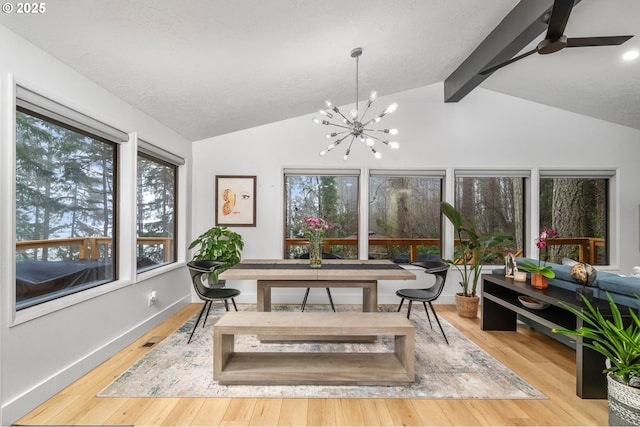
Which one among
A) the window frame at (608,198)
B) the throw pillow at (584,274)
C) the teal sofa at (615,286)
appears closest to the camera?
the teal sofa at (615,286)

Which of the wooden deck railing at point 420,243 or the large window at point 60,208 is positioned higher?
the large window at point 60,208

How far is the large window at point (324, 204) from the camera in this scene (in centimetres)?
462

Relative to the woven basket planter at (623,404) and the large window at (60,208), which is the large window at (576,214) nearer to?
the woven basket planter at (623,404)

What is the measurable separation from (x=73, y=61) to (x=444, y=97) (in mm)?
4200

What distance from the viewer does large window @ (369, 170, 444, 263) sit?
4.63m

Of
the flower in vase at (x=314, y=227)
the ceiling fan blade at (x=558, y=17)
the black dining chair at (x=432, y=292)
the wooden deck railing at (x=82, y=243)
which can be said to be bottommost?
the black dining chair at (x=432, y=292)

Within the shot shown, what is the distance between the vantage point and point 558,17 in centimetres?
199

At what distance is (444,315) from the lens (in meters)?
4.00

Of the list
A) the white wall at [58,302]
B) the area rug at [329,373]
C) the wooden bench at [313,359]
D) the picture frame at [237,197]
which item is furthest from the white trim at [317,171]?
the wooden bench at [313,359]

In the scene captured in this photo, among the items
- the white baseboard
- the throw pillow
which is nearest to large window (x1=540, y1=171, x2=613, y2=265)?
the throw pillow

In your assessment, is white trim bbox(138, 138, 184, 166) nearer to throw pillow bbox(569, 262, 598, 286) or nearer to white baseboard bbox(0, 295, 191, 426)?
white baseboard bbox(0, 295, 191, 426)

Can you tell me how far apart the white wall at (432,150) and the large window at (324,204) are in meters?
0.19

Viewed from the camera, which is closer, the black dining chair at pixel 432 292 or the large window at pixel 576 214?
the black dining chair at pixel 432 292

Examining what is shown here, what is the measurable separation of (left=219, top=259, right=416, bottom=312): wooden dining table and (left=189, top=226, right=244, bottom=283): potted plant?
72 cm
